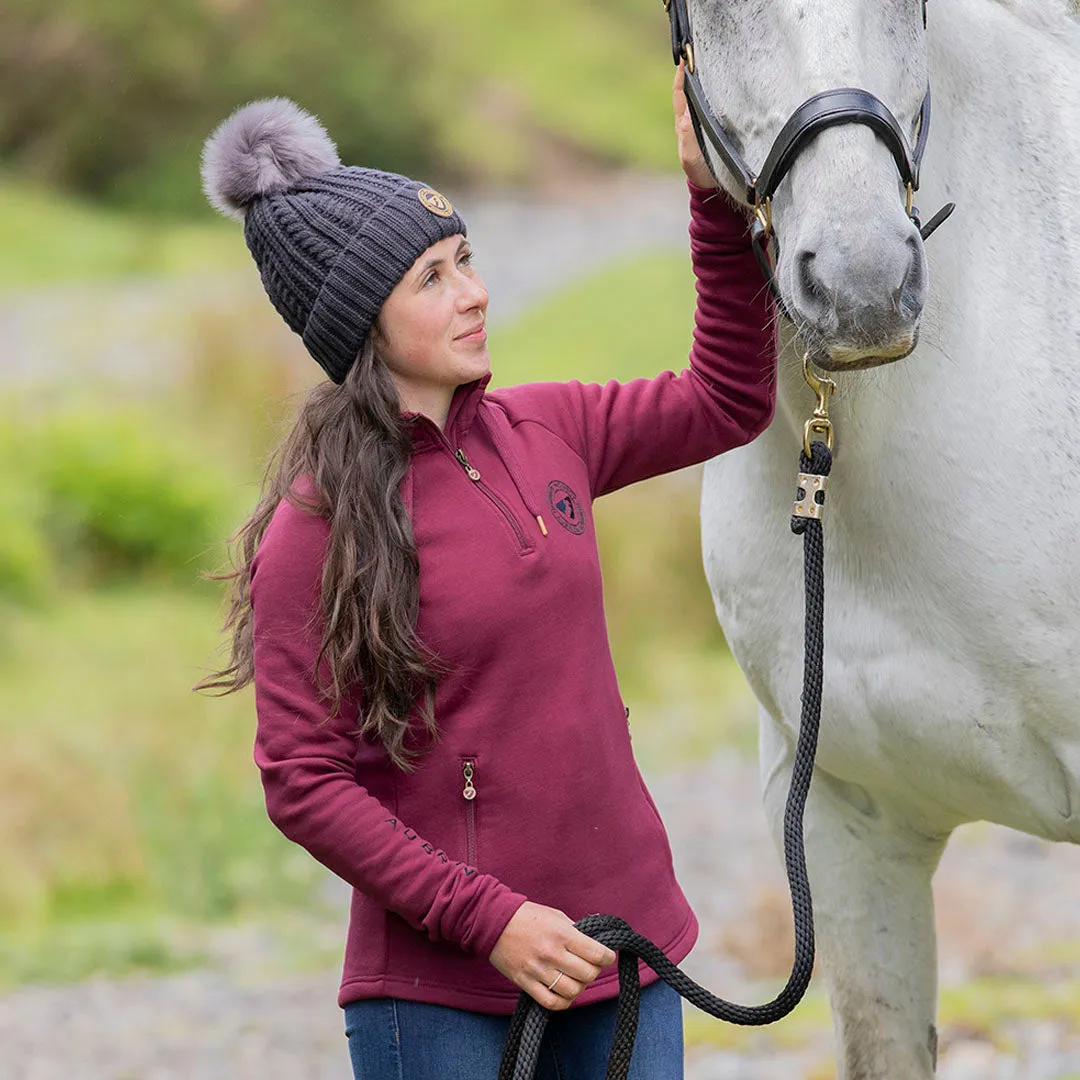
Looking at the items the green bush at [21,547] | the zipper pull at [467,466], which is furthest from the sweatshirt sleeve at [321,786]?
the green bush at [21,547]

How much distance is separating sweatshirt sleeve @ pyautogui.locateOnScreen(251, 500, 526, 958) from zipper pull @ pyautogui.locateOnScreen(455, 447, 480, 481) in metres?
0.16

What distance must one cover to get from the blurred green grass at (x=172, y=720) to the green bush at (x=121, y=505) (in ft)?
0.15

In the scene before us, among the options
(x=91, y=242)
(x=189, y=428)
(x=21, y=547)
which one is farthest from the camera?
(x=91, y=242)

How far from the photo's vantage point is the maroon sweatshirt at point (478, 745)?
1.55 metres

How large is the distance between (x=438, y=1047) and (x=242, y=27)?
12.4m

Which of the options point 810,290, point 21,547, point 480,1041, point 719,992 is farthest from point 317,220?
point 21,547

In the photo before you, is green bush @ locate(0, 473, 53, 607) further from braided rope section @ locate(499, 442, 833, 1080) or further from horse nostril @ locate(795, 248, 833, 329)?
horse nostril @ locate(795, 248, 833, 329)

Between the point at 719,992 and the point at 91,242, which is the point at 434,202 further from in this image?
the point at 91,242

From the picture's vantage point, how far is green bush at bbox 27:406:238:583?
6.95 meters

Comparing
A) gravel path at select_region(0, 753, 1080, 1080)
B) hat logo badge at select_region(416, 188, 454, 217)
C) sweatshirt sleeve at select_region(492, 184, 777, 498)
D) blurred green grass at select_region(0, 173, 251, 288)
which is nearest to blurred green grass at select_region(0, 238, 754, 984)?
gravel path at select_region(0, 753, 1080, 1080)

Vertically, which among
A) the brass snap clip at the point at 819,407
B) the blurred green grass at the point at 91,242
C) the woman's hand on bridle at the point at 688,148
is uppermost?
the blurred green grass at the point at 91,242

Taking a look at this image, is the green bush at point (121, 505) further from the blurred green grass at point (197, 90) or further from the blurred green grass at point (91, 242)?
the blurred green grass at point (197, 90)

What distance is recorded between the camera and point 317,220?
1.65 m

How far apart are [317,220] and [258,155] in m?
0.10
